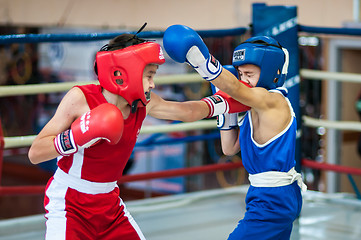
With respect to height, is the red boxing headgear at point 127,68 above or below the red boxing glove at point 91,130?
above

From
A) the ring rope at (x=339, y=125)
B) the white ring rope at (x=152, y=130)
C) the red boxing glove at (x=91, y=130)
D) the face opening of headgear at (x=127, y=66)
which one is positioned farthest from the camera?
the ring rope at (x=339, y=125)

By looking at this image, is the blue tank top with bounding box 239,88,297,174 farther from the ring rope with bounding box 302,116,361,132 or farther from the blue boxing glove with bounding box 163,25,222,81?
the ring rope with bounding box 302,116,361,132

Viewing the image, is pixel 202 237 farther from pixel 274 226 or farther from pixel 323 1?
pixel 323 1

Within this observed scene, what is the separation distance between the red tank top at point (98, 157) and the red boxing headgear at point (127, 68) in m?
0.06

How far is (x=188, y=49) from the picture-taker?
1.55 meters

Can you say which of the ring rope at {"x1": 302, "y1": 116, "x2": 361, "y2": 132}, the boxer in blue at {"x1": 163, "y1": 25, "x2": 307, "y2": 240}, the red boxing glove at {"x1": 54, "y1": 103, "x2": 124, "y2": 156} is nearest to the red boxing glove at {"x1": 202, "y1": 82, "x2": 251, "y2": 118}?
the boxer in blue at {"x1": 163, "y1": 25, "x2": 307, "y2": 240}

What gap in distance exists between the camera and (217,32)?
274cm

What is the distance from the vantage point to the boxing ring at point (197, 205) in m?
2.48

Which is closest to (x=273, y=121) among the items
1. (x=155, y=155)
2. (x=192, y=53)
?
(x=192, y=53)

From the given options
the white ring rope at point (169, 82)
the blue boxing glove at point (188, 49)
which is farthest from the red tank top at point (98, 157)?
the white ring rope at point (169, 82)

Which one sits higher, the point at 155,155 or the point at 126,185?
the point at 155,155

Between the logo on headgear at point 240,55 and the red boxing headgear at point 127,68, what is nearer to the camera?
the red boxing headgear at point 127,68

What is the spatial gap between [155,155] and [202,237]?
2.86 metres

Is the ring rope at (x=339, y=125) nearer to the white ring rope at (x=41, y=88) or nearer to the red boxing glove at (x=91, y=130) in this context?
the white ring rope at (x=41, y=88)
